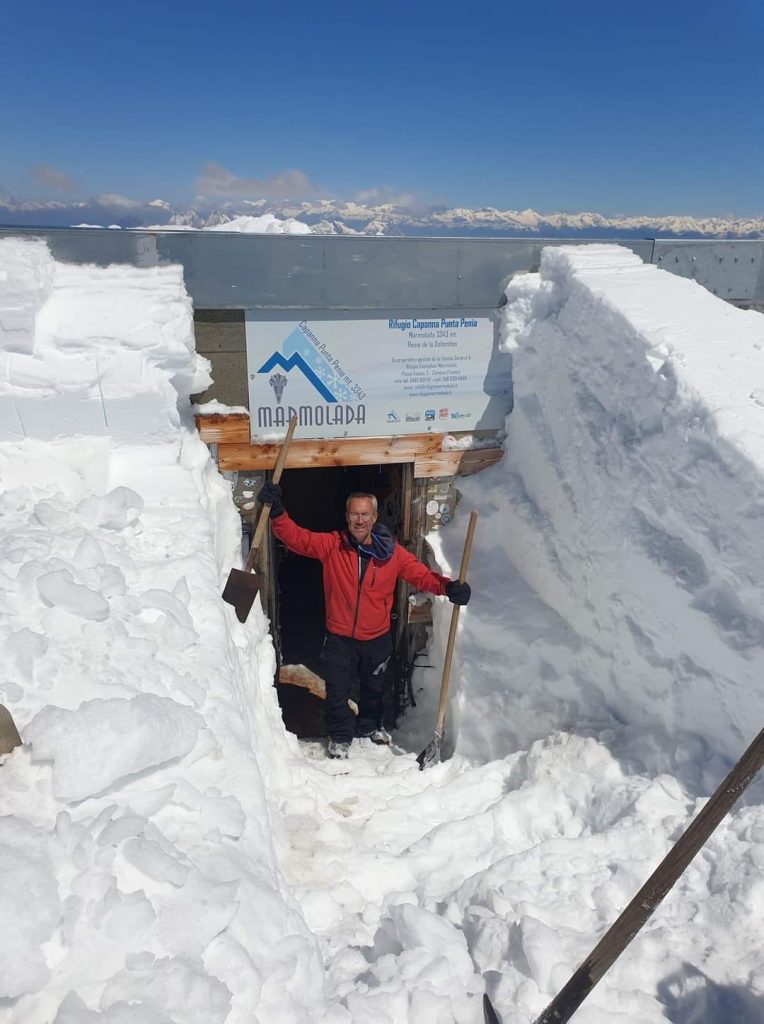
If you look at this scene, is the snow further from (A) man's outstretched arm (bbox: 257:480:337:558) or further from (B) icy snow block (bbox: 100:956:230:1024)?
(B) icy snow block (bbox: 100:956:230:1024)

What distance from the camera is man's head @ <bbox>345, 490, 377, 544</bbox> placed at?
15.5ft

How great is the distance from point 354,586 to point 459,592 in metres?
0.78

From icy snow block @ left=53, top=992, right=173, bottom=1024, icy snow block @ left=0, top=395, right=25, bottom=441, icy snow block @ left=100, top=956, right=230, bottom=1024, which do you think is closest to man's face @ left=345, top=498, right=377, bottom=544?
icy snow block @ left=0, top=395, right=25, bottom=441

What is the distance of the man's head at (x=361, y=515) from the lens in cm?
473

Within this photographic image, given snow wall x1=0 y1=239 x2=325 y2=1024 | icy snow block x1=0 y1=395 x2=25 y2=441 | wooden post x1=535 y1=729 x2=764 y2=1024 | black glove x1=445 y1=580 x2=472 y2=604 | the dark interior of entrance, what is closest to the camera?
snow wall x1=0 y1=239 x2=325 y2=1024

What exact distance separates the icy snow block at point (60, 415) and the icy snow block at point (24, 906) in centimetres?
281

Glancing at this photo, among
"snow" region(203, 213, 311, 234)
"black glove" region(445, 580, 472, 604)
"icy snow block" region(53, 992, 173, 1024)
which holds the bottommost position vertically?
"black glove" region(445, 580, 472, 604)

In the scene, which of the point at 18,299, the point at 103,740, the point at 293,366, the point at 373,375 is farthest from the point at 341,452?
the point at 103,740

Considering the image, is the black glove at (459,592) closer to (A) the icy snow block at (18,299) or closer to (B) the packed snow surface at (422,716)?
(B) the packed snow surface at (422,716)

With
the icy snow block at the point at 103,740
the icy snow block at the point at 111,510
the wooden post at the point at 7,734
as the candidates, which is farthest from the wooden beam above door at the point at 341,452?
the wooden post at the point at 7,734

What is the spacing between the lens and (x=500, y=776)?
4.16m

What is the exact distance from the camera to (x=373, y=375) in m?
5.33

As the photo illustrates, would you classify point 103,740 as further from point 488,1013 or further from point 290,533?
point 290,533

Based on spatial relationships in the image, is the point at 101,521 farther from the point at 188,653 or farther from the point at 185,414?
the point at 185,414
